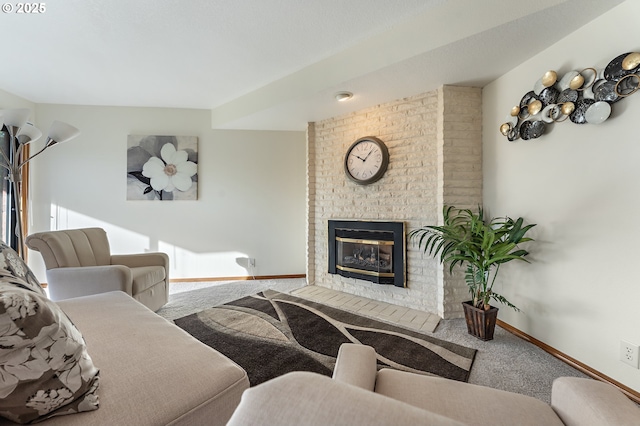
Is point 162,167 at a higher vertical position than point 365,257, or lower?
higher

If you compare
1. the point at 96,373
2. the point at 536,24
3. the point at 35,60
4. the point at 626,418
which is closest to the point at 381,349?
the point at 626,418

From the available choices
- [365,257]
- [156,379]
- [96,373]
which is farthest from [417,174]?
[96,373]

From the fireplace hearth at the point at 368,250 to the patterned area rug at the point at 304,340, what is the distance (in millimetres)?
564

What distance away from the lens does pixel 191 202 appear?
13.0 feet

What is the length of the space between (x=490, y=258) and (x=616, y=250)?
2.25ft

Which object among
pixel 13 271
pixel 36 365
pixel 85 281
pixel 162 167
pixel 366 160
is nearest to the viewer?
pixel 36 365

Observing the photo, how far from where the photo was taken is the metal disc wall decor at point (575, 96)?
156 centimetres

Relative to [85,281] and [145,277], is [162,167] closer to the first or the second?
[145,277]

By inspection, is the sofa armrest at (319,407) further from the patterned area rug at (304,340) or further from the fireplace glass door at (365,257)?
the fireplace glass door at (365,257)

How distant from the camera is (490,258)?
7.11 ft

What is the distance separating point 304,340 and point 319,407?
2.02 meters

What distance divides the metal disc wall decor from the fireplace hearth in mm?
1352

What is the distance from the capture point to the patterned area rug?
1.84 meters

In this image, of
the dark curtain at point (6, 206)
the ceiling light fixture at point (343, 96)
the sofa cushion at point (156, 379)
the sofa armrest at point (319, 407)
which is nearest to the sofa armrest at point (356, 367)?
the sofa cushion at point (156, 379)
